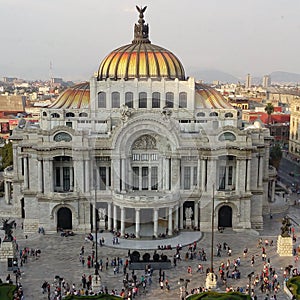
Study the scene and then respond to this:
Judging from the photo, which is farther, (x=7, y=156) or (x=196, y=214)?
(x=7, y=156)

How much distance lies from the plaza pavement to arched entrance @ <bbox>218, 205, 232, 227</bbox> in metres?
1.77

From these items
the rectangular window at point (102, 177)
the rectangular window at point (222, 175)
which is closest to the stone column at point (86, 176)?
the rectangular window at point (102, 177)

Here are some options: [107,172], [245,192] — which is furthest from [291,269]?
[107,172]

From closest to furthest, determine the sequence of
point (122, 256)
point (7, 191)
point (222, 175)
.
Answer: point (122, 256) < point (222, 175) < point (7, 191)

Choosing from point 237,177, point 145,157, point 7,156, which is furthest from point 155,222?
point 7,156

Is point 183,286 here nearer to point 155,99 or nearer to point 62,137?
point 62,137

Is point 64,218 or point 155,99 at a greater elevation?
point 155,99

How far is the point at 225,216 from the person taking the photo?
64.3 meters

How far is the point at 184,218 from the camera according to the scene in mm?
64375

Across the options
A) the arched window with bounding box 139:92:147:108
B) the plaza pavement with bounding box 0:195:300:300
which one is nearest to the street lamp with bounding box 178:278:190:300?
the plaza pavement with bounding box 0:195:300:300

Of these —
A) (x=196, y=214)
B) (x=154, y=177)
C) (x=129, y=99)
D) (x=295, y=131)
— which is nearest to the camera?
(x=196, y=214)

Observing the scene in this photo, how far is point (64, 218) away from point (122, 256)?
1204 centimetres

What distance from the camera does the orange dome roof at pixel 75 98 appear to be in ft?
237

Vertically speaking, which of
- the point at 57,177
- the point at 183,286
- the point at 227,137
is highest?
the point at 227,137
